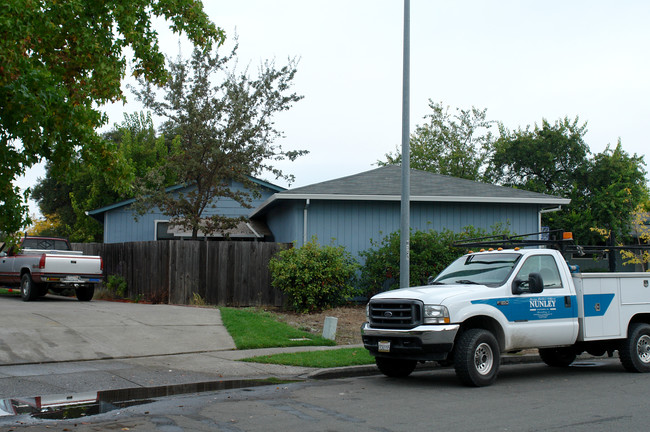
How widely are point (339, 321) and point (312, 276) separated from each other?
1.71 m

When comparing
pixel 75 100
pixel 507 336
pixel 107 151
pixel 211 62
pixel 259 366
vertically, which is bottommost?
pixel 259 366

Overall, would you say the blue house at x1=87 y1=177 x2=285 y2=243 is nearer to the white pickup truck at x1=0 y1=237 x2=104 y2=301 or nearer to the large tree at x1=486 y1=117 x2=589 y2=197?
the white pickup truck at x1=0 y1=237 x2=104 y2=301

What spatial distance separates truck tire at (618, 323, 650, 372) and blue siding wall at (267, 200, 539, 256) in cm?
959

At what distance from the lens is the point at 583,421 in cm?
728

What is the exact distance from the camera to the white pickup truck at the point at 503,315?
30.8 feet

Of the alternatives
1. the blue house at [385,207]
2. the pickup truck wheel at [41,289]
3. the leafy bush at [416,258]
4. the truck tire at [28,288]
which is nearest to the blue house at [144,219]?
the blue house at [385,207]

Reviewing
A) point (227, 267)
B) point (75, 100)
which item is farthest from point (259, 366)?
point (227, 267)

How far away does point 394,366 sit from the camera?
34.5 ft

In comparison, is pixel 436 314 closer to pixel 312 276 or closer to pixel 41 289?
pixel 312 276

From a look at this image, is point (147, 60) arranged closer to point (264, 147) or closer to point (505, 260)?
point (505, 260)

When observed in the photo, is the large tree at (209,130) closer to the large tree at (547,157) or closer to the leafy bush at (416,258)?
the leafy bush at (416,258)

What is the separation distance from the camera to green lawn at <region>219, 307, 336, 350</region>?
1316cm

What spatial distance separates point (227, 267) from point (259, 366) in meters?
8.31

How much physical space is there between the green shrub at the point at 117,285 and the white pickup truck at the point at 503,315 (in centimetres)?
1330
